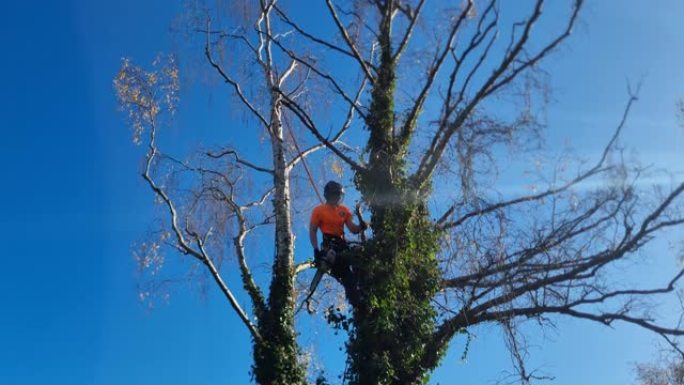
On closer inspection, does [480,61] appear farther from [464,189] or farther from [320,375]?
[320,375]

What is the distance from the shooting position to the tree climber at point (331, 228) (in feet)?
26.9

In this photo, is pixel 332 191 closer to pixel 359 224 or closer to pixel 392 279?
pixel 359 224

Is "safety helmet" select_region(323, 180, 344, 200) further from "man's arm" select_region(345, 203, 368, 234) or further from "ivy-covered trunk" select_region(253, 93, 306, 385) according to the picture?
"ivy-covered trunk" select_region(253, 93, 306, 385)

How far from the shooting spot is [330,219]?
849 cm

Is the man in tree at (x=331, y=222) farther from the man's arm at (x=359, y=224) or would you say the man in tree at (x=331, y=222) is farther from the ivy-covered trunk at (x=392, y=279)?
the ivy-covered trunk at (x=392, y=279)

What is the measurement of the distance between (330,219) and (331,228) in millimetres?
94

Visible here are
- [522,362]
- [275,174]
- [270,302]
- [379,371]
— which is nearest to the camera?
[522,362]

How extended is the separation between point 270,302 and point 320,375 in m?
1.37

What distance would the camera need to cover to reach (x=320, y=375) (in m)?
8.30

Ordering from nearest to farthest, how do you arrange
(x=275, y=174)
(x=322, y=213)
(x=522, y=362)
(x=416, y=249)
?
(x=522, y=362), (x=416, y=249), (x=322, y=213), (x=275, y=174)

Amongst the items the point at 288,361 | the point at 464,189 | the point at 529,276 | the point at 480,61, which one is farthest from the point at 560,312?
the point at 288,361

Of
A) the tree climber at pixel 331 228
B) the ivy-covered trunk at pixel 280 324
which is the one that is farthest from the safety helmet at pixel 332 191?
the ivy-covered trunk at pixel 280 324

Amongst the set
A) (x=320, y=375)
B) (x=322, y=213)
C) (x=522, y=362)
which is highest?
(x=322, y=213)

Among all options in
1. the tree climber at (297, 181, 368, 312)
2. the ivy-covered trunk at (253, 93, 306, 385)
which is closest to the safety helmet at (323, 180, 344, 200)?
the tree climber at (297, 181, 368, 312)
